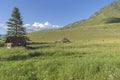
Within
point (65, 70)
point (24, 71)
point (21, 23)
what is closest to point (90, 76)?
point (65, 70)

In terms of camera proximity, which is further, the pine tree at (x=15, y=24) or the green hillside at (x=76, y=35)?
the green hillside at (x=76, y=35)

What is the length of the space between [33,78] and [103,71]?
9.70ft

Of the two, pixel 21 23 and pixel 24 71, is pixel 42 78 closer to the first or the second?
pixel 24 71

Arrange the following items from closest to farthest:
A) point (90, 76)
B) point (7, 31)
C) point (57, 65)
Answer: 1. point (90, 76)
2. point (57, 65)
3. point (7, 31)

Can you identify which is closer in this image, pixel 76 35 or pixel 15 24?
pixel 15 24

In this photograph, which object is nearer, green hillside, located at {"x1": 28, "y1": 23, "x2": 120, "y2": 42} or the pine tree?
the pine tree

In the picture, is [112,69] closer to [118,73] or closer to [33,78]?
[118,73]

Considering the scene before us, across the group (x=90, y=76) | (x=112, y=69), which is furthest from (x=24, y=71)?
(x=112, y=69)

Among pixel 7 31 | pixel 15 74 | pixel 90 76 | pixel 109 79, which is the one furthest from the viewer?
pixel 7 31

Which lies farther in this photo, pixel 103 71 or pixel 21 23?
pixel 21 23

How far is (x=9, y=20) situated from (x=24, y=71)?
7281 cm

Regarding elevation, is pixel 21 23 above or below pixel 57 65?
above

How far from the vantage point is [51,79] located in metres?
10.4

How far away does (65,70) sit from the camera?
11273mm
